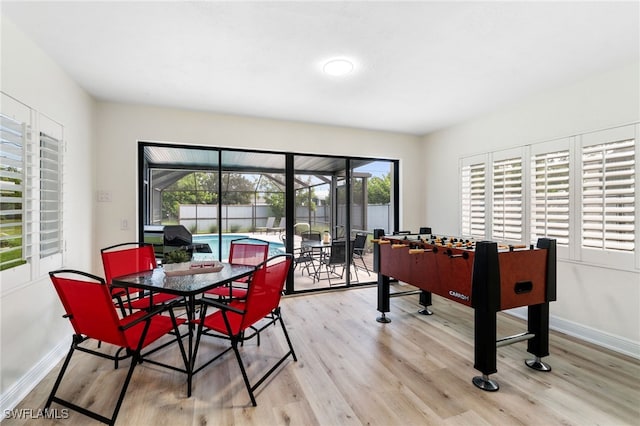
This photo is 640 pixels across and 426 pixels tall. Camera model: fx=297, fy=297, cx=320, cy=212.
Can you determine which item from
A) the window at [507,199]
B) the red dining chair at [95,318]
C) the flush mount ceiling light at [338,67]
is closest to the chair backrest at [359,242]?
the window at [507,199]

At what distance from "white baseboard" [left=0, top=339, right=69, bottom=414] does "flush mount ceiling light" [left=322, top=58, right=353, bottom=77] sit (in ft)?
10.7

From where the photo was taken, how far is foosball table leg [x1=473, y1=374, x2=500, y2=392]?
2.11 m

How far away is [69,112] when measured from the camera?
2752 millimetres

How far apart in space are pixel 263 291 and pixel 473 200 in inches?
132

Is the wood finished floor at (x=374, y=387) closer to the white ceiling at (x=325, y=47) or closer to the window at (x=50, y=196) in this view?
the window at (x=50, y=196)

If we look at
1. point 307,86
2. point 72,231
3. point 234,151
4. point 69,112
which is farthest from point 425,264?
point 69,112

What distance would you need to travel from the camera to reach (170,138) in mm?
3666

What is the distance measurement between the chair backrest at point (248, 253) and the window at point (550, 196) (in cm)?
306

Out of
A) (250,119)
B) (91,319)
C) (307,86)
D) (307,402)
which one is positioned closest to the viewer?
(91,319)

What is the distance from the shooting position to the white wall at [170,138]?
3420 millimetres

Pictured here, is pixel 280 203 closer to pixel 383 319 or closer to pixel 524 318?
pixel 383 319

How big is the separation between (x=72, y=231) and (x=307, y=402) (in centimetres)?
265

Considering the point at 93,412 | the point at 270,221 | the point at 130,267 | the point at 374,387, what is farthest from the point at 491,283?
the point at 130,267

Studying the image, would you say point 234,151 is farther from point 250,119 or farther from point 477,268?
point 477,268
